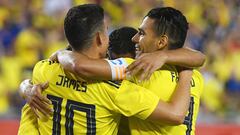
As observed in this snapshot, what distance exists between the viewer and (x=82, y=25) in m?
1.78

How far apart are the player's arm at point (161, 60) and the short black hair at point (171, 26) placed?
36 mm

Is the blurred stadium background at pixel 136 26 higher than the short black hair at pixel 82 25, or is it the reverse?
the short black hair at pixel 82 25

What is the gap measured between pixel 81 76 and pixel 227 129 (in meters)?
3.04

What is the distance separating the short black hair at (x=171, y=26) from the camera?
73.3 inches

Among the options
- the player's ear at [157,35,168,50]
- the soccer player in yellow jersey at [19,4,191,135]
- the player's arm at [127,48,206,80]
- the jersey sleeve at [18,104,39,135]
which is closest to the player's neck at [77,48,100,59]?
the soccer player in yellow jersey at [19,4,191,135]

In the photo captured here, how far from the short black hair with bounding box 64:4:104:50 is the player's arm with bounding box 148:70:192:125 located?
1.03ft

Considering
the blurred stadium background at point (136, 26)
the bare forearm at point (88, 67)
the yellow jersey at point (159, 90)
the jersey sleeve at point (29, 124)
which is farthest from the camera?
the blurred stadium background at point (136, 26)

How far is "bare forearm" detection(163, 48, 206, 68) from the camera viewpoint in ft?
5.94

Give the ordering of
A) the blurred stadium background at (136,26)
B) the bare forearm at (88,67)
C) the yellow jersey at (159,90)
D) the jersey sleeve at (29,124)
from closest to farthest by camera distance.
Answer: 1. the bare forearm at (88,67)
2. the yellow jersey at (159,90)
3. the jersey sleeve at (29,124)
4. the blurred stadium background at (136,26)

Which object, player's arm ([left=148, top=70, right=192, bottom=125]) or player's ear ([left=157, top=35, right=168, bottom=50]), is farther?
player's ear ([left=157, top=35, right=168, bottom=50])

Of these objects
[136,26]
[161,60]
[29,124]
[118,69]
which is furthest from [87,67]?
Answer: [136,26]

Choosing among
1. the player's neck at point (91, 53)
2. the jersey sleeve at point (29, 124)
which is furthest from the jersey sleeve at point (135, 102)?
the jersey sleeve at point (29, 124)

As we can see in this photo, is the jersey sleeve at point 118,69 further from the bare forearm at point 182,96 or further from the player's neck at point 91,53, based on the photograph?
the bare forearm at point 182,96

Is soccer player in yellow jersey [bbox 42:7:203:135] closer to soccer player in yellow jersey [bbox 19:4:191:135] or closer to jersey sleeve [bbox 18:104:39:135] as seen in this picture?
soccer player in yellow jersey [bbox 19:4:191:135]
